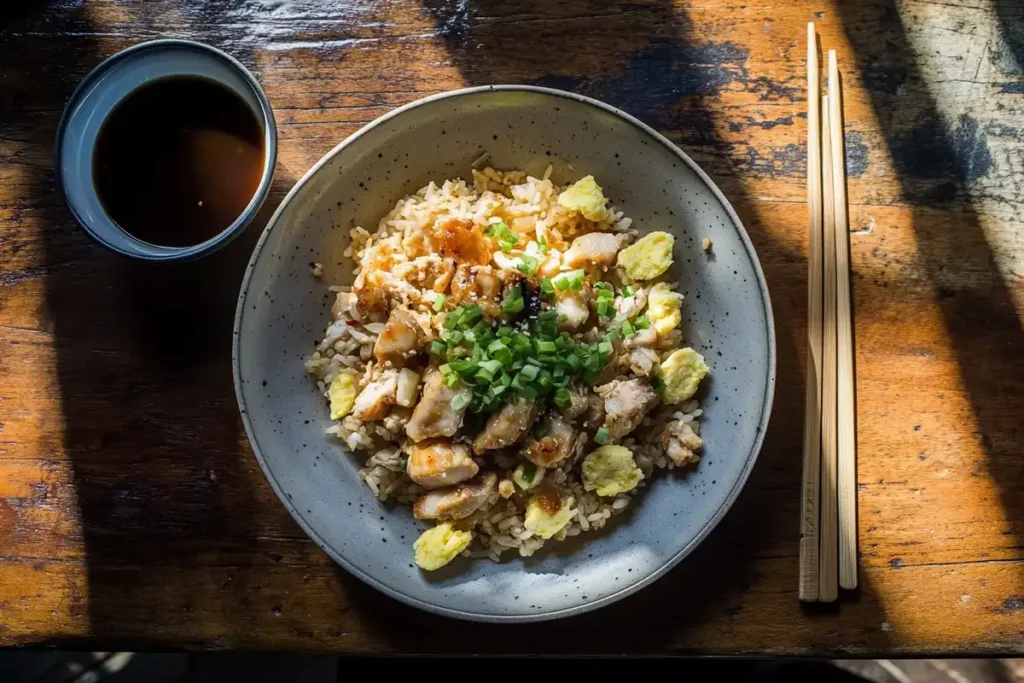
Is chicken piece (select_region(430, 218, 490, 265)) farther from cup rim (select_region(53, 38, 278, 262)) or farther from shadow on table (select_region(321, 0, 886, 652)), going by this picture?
shadow on table (select_region(321, 0, 886, 652))

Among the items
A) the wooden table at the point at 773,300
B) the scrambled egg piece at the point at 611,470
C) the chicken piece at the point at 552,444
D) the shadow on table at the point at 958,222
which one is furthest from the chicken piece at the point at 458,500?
the shadow on table at the point at 958,222

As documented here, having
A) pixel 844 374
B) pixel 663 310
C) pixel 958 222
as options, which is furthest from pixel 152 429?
pixel 958 222

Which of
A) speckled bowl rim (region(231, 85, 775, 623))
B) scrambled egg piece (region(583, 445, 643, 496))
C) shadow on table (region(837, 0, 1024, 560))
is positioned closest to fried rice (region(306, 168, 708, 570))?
scrambled egg piece (region(583, 445, 643, 496))

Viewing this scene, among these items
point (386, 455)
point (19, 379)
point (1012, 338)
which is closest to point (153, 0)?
point (19, 379)

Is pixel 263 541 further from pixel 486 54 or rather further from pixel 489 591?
pixel 486 54

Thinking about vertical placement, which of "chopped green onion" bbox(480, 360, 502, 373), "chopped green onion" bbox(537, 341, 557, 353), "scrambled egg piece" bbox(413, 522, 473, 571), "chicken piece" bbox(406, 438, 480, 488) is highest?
"chopped green onion" bbox(537, 341, 557, 353)

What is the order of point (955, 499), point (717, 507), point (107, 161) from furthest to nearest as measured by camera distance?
point (955, 499), point (107, 161), point (717, 507)

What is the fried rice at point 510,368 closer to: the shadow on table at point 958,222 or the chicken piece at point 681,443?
the chicken piece at point 681,443
